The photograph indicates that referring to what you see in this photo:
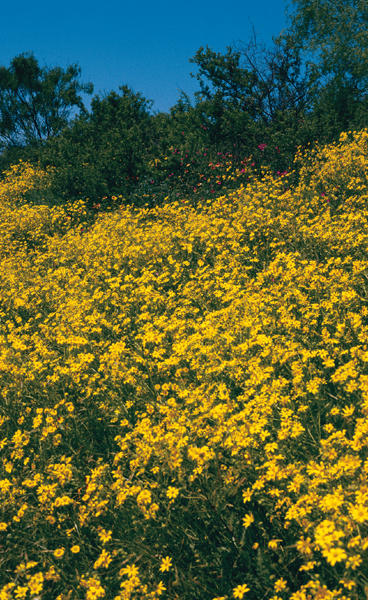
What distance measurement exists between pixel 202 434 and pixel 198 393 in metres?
0.44

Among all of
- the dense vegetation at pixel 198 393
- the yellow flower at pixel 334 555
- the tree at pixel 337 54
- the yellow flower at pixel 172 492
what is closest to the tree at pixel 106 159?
the dense vegetation at pixel 198 393

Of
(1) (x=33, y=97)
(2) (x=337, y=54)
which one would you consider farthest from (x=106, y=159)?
(1) (x=33, y=97)

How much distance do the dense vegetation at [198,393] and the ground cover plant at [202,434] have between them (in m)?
0.02

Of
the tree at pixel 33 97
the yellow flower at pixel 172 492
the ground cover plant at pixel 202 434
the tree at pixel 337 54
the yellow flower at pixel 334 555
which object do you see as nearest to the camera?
the yellow flower at pixel 334 555

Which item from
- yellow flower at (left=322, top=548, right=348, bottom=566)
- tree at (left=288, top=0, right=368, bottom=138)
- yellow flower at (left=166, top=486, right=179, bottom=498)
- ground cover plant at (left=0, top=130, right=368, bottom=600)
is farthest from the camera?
tree at (left=288, top=0, right=368, bottom=138)

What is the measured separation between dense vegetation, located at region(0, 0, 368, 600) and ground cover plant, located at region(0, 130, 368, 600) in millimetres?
19

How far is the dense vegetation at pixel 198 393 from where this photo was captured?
2.13 metres

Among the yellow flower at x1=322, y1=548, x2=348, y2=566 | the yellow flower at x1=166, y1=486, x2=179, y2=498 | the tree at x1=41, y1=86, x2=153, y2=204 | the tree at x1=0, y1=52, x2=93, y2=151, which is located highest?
the tree at x1=0, y1=52, x2=93, y2=151

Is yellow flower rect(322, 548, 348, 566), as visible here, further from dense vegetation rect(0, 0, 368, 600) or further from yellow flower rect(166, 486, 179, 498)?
yellow flower rect(166, 486, 179, 498)

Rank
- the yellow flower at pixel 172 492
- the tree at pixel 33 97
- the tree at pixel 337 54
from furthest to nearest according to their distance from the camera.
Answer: the tree at pixel 33 97 → the tree at pixel 337 54 → the yellow flower at pixel 172 492

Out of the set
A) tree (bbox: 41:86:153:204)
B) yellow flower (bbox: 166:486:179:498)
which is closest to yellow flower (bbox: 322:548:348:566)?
yellow flower (bbox: 166:486:179:498)

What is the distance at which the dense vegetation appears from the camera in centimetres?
213

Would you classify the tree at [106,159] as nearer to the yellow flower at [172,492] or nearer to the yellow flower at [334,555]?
the yellow flower at [172,492]

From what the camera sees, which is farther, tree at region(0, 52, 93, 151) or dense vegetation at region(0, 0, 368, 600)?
tree at region(0, 52, 93, 151)
